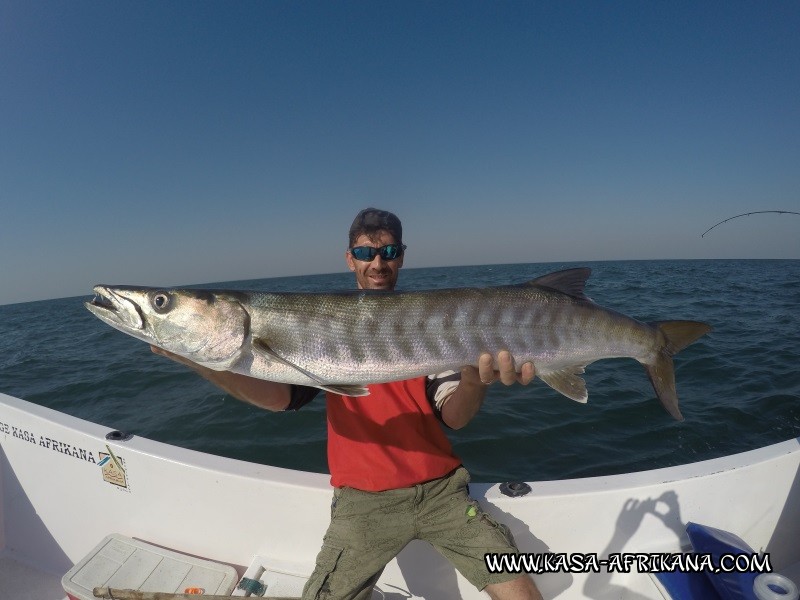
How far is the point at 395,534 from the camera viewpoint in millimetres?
3115

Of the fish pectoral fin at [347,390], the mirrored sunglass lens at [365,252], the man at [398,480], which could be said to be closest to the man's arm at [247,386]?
the man at [398,480]

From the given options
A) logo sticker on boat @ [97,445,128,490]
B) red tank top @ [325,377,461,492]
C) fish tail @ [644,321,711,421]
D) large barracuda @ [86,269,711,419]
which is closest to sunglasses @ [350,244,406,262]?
large barracuda @ [86,269,711,419]

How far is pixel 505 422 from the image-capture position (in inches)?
313

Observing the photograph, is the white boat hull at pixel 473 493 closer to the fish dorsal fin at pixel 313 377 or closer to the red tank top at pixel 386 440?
the red tank top at pixel 386 440

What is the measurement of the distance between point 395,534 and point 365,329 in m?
1.56

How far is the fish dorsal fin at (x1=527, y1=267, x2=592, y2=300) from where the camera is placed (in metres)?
3.52

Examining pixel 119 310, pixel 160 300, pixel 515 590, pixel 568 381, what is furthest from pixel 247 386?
pixel 568 381

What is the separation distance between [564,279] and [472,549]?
2250mm

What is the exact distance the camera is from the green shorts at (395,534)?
294 centimetres

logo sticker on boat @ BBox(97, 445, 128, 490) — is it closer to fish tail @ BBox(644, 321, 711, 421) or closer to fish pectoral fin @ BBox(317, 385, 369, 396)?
fish pectoral fin @ BBox(317, 385, 369, 396)

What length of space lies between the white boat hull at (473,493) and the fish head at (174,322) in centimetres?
125

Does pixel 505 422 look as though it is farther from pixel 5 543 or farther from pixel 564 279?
pixel 5 543

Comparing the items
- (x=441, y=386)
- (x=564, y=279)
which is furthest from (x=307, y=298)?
(x=564, y=279)

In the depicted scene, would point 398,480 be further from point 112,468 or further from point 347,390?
point 112,468
